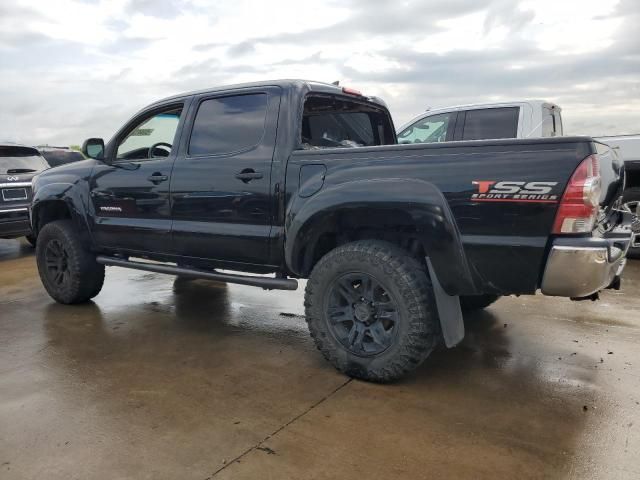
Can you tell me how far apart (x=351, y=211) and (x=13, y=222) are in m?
6.36

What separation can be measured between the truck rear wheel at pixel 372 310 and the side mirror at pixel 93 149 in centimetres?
256

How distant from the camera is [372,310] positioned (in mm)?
3289

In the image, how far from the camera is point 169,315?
485cm

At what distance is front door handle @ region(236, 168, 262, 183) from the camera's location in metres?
3.70

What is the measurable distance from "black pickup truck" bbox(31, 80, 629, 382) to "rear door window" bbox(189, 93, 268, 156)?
0.04 ft

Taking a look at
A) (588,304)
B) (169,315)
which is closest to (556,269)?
(588,304)

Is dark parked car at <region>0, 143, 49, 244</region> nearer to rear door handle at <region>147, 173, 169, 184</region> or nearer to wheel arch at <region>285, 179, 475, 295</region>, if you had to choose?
rear door handle at <region>147, 173, 169, 184</region>

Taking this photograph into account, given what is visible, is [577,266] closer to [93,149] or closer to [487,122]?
[93,149]

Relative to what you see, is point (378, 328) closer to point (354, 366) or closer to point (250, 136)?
point (354, 366)

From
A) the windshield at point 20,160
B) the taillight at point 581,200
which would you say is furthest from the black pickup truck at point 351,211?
the windshield at point 20,160

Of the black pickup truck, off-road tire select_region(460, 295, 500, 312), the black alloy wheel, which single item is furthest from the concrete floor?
the black pickup truck

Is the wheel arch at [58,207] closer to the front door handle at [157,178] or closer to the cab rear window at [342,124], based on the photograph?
the front door handle at [157,178]

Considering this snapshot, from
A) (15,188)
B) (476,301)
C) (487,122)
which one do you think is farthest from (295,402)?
(15,188)

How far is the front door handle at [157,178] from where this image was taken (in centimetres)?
423
